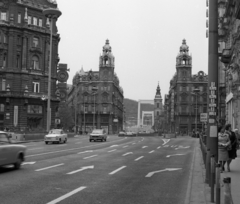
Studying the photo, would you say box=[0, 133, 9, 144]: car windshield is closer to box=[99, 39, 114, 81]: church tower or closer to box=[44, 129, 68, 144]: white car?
box=[44, 129, 68, 144]: white car

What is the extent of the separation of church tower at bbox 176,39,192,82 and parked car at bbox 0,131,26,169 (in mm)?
107747

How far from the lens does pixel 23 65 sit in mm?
61438

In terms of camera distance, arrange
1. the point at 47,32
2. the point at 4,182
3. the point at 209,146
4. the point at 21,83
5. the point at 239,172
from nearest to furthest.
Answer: the point at 4,182
the point at 209,146
the point at 239,172
the point at 21,83
the point at 47,32

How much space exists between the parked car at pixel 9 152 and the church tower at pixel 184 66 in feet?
353

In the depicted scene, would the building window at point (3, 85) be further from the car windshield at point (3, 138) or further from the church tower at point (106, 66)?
the church tower at point (106, 66)

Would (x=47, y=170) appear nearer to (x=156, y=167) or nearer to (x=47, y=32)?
A: (x=156, y=167)

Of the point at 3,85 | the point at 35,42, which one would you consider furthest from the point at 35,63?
the point at 3,85

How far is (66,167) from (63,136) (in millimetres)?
23108

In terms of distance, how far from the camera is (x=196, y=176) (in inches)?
532

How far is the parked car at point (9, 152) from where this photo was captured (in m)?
14.0

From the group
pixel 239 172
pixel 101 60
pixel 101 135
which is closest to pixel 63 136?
pixel 101 135

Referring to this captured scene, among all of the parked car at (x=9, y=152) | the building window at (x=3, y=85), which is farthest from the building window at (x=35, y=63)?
the parked car at (x=9, y=152)

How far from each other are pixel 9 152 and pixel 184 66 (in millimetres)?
109477

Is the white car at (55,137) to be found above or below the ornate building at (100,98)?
below
